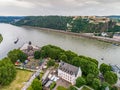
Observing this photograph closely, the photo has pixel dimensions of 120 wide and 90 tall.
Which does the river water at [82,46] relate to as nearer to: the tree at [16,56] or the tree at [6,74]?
the tree at [16,56]

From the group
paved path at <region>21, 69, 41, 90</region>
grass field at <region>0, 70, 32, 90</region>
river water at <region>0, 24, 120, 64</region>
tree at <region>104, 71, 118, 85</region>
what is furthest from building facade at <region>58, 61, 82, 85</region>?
river water at <region>0, 24, 120, 64</region>

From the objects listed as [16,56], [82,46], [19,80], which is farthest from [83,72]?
[82,46]

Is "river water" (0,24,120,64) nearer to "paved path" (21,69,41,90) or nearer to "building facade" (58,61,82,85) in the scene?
"building facade" (58,61,82,85)

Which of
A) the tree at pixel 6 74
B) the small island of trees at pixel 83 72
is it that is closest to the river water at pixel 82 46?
the small island of trees at pixel 83 72

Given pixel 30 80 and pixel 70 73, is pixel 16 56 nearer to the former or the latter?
pixel 30 80

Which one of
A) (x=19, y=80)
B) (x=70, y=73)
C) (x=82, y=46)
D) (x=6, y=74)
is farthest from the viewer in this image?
(x=82, y=46)

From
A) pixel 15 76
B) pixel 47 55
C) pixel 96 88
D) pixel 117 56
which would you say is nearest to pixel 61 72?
pixel 96 88
